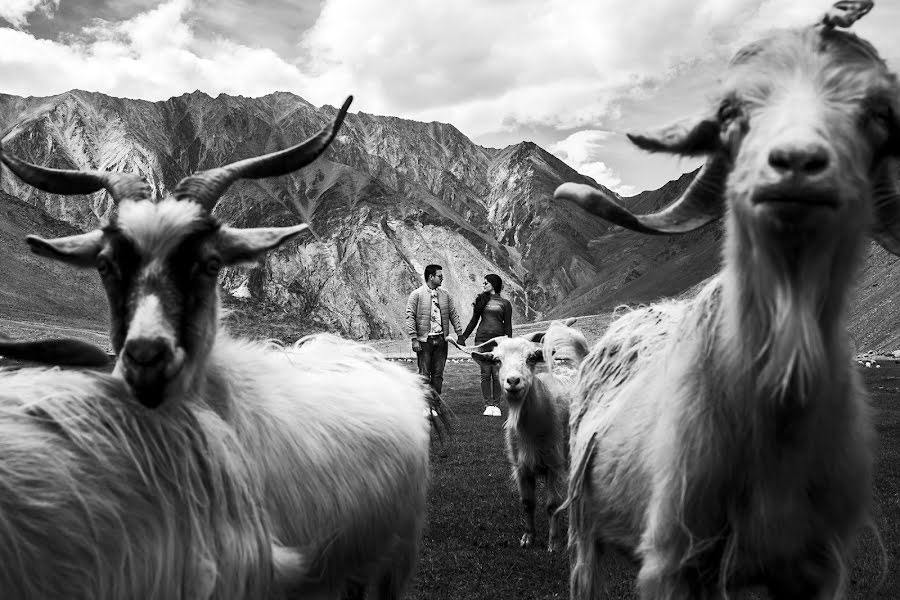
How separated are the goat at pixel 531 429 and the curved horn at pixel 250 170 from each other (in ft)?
15.5

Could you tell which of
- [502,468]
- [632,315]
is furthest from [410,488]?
[502,468]

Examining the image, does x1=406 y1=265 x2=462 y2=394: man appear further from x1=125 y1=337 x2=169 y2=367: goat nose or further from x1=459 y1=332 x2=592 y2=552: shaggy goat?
x1=125 y1=337 x2=169 y2=367: goat nose

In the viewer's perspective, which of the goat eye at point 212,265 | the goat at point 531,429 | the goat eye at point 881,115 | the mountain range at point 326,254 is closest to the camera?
the goat eye at point 881,115

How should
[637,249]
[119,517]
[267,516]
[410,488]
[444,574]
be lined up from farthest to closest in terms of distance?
[637,249] < [444,574] < [410,488] < [267,516] < [119,517]

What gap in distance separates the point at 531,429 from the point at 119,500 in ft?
20.7

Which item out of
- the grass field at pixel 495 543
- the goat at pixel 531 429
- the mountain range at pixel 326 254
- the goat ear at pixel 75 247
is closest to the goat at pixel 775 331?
the grass field at pixel 495 543

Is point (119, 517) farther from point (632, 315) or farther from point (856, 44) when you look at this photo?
point (632, 315)

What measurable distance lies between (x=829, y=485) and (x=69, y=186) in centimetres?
392

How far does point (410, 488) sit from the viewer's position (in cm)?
458

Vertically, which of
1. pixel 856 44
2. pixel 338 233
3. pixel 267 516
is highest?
pixel 338 233

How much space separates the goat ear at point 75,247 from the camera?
3264 millimetres

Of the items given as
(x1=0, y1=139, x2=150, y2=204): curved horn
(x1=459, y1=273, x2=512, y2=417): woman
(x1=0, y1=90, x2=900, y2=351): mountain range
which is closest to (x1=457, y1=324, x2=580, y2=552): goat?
(x1=459, y1=273, x2=512, y2=417): woman

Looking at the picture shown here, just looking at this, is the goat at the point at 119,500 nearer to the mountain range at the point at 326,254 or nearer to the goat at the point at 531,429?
the goat at the point at 531,429

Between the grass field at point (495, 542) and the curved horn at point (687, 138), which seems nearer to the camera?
the curved horn at point (687, 138)
